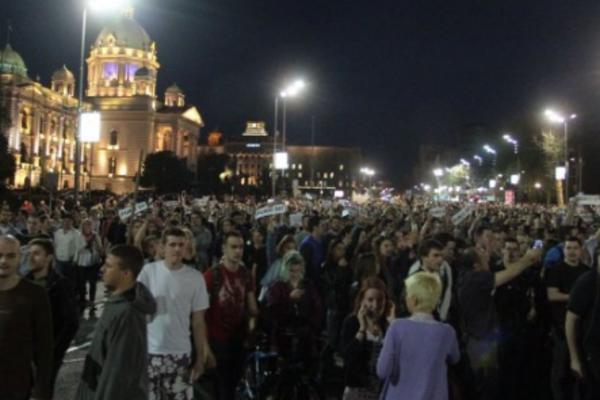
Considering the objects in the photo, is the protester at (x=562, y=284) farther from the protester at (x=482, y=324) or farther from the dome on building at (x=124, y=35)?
the dome on building at (x=124, y=35)

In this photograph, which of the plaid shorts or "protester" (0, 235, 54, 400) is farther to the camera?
the plaid shorts

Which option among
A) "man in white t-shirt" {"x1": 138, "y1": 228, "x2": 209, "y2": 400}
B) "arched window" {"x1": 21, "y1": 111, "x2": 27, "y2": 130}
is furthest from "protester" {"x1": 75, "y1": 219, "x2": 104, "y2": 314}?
"arched window" {"x1": 21, "y1": 111, "x2": 27, "y2": 130}

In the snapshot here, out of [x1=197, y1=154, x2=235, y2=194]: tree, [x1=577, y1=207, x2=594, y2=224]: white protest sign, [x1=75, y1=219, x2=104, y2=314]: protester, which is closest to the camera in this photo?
[x1=75, y1=219, x2=104, y2=314]: protester

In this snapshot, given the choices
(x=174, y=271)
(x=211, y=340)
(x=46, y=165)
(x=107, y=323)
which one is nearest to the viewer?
(x=107, y=323)

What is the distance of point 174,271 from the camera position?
5961 mm

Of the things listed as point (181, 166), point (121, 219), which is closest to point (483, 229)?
point (121, 219)

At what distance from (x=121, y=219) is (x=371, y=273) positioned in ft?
34.0

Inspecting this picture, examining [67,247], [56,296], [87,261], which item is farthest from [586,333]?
[87,261]

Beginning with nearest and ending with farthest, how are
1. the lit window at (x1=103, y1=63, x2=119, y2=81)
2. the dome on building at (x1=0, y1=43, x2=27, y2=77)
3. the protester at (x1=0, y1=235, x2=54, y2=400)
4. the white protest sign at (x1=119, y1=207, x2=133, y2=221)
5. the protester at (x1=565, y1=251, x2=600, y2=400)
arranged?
the protester at (x1=0, y1=235, x2=54, y2=400)
the protester at (x1=565, y1=251, x2=600, y2=400)
the white protest sign at (x1=119, y1=207, x2=133, y2=221)
the dome on building at (x1=0, y1=43, x2=27, y2=77)
the lit window at (x1=103, y1=63, x2=119, y2=81)

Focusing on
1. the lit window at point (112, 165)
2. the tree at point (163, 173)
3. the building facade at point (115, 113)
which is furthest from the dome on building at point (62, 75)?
the tree at point (163, 173)

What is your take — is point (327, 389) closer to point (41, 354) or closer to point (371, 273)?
point (371, 273)

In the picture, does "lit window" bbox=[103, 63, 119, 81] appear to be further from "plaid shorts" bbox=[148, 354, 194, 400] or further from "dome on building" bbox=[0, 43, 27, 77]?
"plaid shorts" bbox=[148, 354, 194, 400]

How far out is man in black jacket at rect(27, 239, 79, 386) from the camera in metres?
6.27

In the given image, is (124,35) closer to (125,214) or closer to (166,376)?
(125,214)
